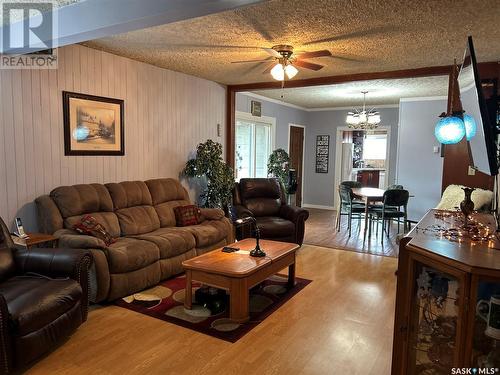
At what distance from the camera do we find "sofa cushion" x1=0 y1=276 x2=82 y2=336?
211 cm

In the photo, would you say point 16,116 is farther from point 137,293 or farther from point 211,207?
point 211,207

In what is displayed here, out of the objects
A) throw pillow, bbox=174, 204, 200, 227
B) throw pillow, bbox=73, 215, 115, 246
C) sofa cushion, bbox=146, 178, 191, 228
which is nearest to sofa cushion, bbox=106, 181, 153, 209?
sofa cushion, bbox=146, 178, 191, 228

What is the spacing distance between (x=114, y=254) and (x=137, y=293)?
0.52 metres

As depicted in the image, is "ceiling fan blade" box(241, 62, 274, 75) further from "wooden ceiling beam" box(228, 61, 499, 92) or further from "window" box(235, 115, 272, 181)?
"window" box(235, 115, 272, 181)

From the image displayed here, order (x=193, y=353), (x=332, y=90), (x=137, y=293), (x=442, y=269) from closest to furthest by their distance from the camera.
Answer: (x=442, y=269), (x=193, y=353), (x=137, y=293), (x=332, y=90)

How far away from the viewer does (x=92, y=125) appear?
12.9 feet

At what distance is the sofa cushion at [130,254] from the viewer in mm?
3104

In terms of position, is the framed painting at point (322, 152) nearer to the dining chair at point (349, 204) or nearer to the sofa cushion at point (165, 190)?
the dining chair at point (349, 204)

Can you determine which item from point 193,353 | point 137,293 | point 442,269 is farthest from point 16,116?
point 442,269

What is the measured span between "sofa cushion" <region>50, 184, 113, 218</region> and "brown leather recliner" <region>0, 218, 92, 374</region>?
0.67 m

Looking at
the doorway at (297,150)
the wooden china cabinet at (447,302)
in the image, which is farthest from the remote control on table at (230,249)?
the doorway at (297,150)

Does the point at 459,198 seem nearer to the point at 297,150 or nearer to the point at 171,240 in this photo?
the point at 171,240

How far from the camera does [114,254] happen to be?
3.10m

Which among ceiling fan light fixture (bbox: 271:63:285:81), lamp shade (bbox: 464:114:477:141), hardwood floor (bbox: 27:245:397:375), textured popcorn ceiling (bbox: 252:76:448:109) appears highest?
textured popcorn ceiling (bbox: 252:76:448:109)
